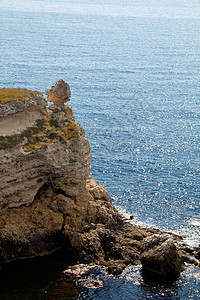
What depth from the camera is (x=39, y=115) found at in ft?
180

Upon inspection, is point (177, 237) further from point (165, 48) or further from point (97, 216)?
point (165, 48)

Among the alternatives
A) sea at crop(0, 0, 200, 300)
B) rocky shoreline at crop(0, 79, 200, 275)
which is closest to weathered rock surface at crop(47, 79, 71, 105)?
rocky shoreline at crop(0, 79, 200, 275)

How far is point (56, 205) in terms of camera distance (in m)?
54.4

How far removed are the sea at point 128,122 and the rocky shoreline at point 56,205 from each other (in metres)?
2.18

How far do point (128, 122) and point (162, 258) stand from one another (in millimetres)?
54853

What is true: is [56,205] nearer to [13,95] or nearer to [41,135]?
[41,135]

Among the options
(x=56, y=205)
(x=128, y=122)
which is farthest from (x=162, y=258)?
(x=128, y=122)

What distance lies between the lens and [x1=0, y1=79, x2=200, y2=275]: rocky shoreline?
49.8 metres

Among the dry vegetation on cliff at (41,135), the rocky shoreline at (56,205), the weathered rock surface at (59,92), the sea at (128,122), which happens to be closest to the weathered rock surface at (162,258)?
the rocky shoreline at (56,205)

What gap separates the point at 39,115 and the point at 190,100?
6791 centimetres

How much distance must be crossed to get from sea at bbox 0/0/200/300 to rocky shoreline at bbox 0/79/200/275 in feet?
7.15

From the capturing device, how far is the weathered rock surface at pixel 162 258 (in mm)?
49500

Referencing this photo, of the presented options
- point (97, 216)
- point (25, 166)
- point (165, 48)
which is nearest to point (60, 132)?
point (25, 166)

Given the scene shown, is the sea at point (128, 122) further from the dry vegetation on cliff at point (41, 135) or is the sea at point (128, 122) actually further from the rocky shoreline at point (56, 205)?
the dry vegetation on cliff at point (41, 135)
